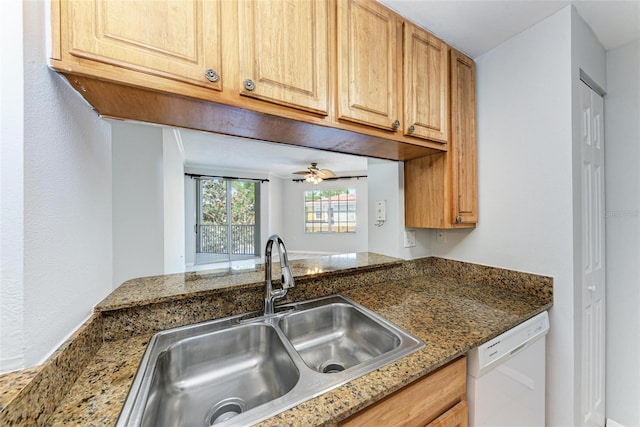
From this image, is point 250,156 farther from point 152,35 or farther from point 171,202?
point 152,35

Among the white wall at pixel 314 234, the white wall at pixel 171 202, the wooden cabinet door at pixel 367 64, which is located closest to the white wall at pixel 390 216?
the wooden cabinet door at pixel 367 64

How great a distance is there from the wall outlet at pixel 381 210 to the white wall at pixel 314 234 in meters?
3.99

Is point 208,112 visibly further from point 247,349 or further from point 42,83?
point 247,349

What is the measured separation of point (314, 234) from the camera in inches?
236

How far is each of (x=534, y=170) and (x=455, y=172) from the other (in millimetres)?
355

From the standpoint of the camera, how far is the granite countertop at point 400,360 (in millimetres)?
528

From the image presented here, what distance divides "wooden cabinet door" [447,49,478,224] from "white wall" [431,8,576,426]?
55 mm

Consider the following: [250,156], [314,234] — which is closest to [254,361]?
[250,156]

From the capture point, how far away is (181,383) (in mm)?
800

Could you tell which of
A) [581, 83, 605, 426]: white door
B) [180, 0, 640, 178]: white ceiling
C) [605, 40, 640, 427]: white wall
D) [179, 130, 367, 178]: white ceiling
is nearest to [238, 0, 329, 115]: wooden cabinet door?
[180, 0, 640, 178]: white ceiling

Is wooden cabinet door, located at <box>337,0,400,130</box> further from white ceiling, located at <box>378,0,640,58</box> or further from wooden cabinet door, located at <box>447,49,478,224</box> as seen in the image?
wooden cabinet door, located at <box>447,49,478,224</box>

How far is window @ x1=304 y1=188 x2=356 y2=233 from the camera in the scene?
229 inches

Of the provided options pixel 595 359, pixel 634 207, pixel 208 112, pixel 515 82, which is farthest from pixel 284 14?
pixel 595 359

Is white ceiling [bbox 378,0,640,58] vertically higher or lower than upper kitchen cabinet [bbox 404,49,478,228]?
higher
